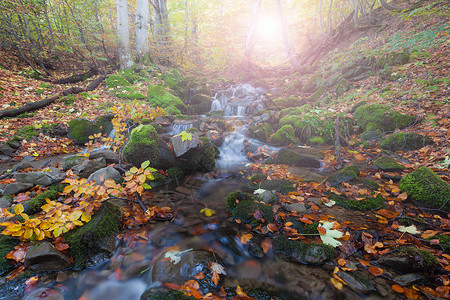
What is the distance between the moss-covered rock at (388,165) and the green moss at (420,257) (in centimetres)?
256

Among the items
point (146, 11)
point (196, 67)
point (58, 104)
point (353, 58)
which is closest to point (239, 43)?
point (196, 67)

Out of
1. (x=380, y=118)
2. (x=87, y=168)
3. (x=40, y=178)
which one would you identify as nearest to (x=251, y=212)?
(x=87, y=168)

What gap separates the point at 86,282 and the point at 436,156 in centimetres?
673

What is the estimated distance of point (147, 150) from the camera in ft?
15.8

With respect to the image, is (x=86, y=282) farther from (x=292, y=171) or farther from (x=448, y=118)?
(x=448, y=118)

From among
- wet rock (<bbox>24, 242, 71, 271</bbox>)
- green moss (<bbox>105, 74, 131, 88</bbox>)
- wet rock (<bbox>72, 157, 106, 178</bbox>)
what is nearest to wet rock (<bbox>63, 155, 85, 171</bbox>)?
wet rock (<bbox>72, 157, 106, 178</bbox>)

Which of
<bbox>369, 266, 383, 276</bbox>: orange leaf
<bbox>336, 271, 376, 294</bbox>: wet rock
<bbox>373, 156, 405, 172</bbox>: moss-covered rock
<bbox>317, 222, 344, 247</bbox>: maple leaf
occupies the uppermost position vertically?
<bbox>373, 156, 405, 172</bbox>: moss-covered rock

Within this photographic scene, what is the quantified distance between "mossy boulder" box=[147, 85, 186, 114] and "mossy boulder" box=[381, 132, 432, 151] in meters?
8.69

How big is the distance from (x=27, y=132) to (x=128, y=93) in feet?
14.4

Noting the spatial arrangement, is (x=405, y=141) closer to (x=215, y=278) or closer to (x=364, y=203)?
(x=364, y=203)

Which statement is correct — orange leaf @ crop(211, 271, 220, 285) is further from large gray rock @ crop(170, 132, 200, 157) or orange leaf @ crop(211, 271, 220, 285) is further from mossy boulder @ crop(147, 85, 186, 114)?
mossy boulder @ crop(147, 85, 186, 114)

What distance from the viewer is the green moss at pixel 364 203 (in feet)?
10.2

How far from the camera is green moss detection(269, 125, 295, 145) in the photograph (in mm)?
7485

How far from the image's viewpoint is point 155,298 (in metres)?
1.86
